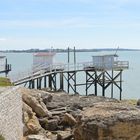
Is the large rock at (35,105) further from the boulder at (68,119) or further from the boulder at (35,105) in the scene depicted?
the boulder at (68,119)

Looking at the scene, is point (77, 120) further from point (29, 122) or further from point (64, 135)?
point (29, 122)

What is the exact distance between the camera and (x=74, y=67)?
51.2 metres

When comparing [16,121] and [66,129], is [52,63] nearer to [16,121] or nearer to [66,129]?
[66,129]

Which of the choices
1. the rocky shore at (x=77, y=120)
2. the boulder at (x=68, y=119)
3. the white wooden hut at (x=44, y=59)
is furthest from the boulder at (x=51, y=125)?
the white wooden hut at (x=44, y=59)

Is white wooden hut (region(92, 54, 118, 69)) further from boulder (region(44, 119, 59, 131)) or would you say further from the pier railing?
boulder (region(44, 119, 59, 131))

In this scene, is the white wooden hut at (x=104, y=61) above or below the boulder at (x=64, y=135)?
above

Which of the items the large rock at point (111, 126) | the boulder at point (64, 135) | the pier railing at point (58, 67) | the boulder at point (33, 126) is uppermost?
the pier railing at point (58, 67)

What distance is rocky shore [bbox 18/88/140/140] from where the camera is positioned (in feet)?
66.8

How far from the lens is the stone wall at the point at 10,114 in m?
17.5

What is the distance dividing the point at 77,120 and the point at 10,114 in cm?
424

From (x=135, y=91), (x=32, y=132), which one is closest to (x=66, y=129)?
(x=32, y=132)

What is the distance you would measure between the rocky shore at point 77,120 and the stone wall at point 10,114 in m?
0.80

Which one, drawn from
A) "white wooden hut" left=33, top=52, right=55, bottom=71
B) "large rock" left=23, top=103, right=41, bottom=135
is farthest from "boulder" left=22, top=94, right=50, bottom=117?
"white wooden hut" left=33, top=52, right=55, bottom=71

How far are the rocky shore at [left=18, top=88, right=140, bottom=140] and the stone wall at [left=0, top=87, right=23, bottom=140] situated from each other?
0.80 metres
